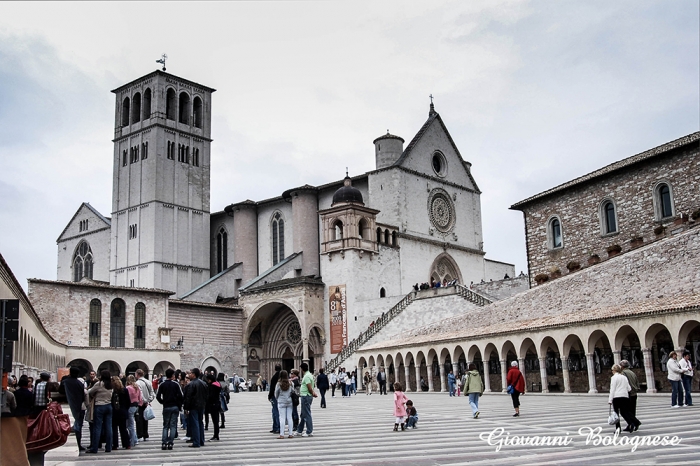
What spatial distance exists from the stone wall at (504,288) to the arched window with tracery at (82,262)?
38375 millimetres

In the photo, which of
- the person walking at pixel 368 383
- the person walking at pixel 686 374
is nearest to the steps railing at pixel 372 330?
the person walking at pixel 368 383

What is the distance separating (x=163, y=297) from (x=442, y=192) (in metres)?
22.9

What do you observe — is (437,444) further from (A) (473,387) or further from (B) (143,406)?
(B) (143,406)

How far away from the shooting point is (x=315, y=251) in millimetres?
61094

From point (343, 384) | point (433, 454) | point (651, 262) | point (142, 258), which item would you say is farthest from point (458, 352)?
point (142, 258)

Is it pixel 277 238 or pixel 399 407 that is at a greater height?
pixel 277 238

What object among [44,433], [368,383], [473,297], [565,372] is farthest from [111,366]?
[44,433]

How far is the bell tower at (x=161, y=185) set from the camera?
6525cm

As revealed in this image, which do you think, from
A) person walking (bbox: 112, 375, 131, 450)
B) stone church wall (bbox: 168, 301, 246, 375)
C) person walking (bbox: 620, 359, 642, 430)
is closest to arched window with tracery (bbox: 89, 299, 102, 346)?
stone church wall (bbox: 168, 301, 246, 375)

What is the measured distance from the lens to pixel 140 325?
1972 inches

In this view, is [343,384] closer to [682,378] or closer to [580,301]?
[580,301]

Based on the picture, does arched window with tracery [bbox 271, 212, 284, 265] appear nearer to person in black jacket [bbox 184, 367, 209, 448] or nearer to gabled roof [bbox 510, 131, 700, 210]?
gabled roof [bbox 510, 131, 700, 210]

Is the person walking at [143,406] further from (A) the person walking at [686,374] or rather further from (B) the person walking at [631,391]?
(A) the person walking at [686,374]

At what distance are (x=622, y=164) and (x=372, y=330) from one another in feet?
61.7
